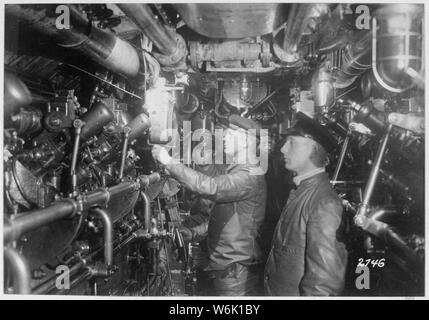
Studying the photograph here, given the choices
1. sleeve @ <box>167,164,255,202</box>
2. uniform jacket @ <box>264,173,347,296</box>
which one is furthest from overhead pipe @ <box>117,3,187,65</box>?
uniform jacket @ <box>264,173,347,296</box>

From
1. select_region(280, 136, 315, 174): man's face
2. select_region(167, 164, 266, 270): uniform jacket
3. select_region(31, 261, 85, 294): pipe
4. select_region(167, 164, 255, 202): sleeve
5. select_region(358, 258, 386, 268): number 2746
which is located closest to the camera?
select_region(31, 261, 85, 294): pipe

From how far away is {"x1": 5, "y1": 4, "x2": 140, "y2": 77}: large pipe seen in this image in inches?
75.7

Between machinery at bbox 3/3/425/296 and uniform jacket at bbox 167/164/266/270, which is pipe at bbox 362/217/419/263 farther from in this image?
uniform jacket at bbox 167/164/266/270

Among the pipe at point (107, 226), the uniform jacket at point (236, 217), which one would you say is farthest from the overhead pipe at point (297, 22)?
the pipe at point (107, 226)

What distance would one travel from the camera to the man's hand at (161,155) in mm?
3121

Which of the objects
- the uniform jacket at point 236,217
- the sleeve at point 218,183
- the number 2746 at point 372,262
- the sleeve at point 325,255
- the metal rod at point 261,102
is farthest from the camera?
the metal rod at point 261,102

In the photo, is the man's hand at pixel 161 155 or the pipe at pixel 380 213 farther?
the man's hand at pixel 161 155

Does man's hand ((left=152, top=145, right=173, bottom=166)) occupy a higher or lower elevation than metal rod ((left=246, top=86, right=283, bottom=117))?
lower

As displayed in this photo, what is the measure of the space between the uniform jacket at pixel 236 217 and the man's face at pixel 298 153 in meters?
0.75

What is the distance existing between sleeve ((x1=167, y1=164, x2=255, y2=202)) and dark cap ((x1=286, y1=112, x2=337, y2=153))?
2.54 feet

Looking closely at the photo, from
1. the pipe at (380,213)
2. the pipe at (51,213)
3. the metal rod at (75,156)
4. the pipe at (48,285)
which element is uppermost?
the metal rod at (75,156)

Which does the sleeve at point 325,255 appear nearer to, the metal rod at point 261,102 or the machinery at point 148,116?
the machinery at point 148,116

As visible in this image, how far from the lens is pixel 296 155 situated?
9.72 feet
